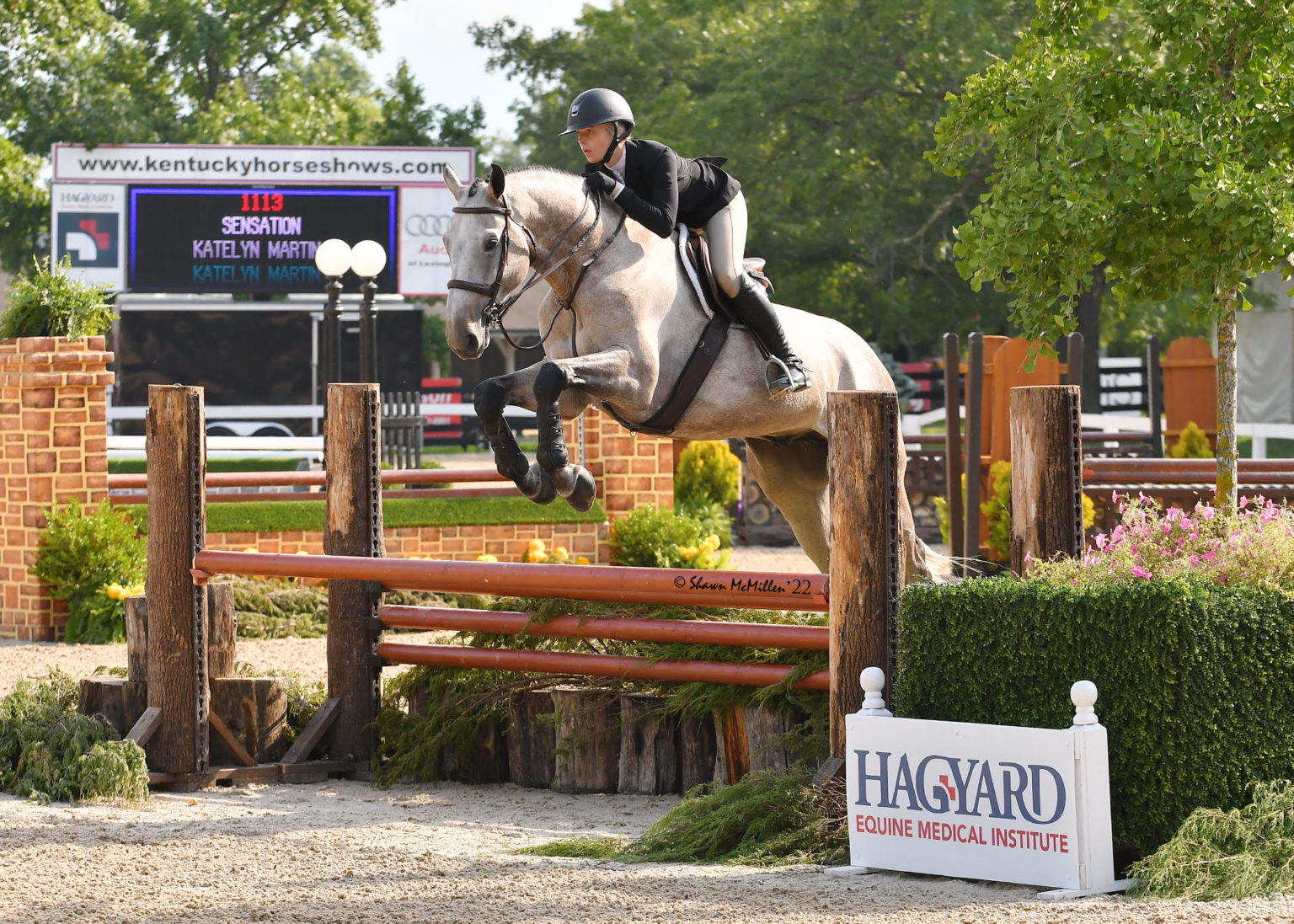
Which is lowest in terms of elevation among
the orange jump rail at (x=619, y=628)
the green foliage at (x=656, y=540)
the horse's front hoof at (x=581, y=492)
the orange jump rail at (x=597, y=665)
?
the orange jump rail at (x=597, y=665)

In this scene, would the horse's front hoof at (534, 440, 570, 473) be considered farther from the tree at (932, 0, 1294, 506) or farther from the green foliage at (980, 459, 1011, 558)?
the green foliage at (980, 459, 1011, 558)

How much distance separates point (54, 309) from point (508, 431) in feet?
21.3

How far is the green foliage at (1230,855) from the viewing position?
3.90m

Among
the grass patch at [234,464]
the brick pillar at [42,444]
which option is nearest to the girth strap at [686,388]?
the brick pillar at [42,444]

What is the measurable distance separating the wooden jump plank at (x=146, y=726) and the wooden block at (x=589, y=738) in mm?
1509

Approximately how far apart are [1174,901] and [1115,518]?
7.04m

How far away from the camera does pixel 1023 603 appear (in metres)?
4.32

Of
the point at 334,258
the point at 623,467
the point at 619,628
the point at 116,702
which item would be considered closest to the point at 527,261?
the point at 619,628

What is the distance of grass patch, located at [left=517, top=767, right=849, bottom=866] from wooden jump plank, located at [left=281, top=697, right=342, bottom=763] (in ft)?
5.70

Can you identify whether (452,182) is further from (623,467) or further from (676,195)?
(623,467)

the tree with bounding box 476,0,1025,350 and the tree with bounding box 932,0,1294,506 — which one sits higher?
the tree with bounding box 476,0,1025,350

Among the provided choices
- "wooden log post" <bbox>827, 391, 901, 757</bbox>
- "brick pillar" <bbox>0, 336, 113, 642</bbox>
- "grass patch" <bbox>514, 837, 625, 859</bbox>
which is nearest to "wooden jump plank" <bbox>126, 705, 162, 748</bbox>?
"grass patch" <bbox>514, 837, 625, 859</bbox>

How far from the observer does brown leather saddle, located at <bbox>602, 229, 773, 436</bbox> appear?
542cm

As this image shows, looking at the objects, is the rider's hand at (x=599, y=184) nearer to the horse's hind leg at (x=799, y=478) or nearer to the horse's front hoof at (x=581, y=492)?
the horse's front hoof at (x=581, y=492)
